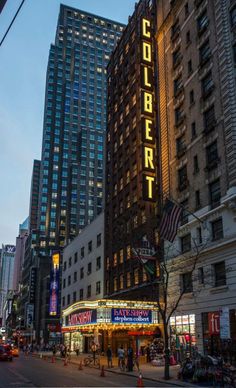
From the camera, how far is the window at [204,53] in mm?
39906

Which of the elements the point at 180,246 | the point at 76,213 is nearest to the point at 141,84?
the point at 180,246

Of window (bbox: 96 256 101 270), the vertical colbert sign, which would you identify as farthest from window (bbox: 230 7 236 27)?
window (bbox: 96 256 101 270)

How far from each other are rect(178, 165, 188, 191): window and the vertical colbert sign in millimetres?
5826

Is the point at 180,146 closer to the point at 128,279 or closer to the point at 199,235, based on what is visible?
the point at 199,235

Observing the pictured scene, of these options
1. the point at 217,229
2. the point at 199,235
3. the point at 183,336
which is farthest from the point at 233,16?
the point at 183,336

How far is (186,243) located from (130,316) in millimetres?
9107

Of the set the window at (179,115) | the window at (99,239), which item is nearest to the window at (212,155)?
the window at (179,115)

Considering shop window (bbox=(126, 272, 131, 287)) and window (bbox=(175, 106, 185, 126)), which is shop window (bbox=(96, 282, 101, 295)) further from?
window (bbox=(175, 106, 185, 126))

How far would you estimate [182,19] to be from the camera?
4644cm

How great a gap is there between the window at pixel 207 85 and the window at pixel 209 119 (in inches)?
58.1

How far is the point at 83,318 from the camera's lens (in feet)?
154

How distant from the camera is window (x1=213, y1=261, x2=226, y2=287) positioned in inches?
1332

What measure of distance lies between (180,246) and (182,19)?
2451 cm

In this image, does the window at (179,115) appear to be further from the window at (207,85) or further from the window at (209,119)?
the window at (209,119)
